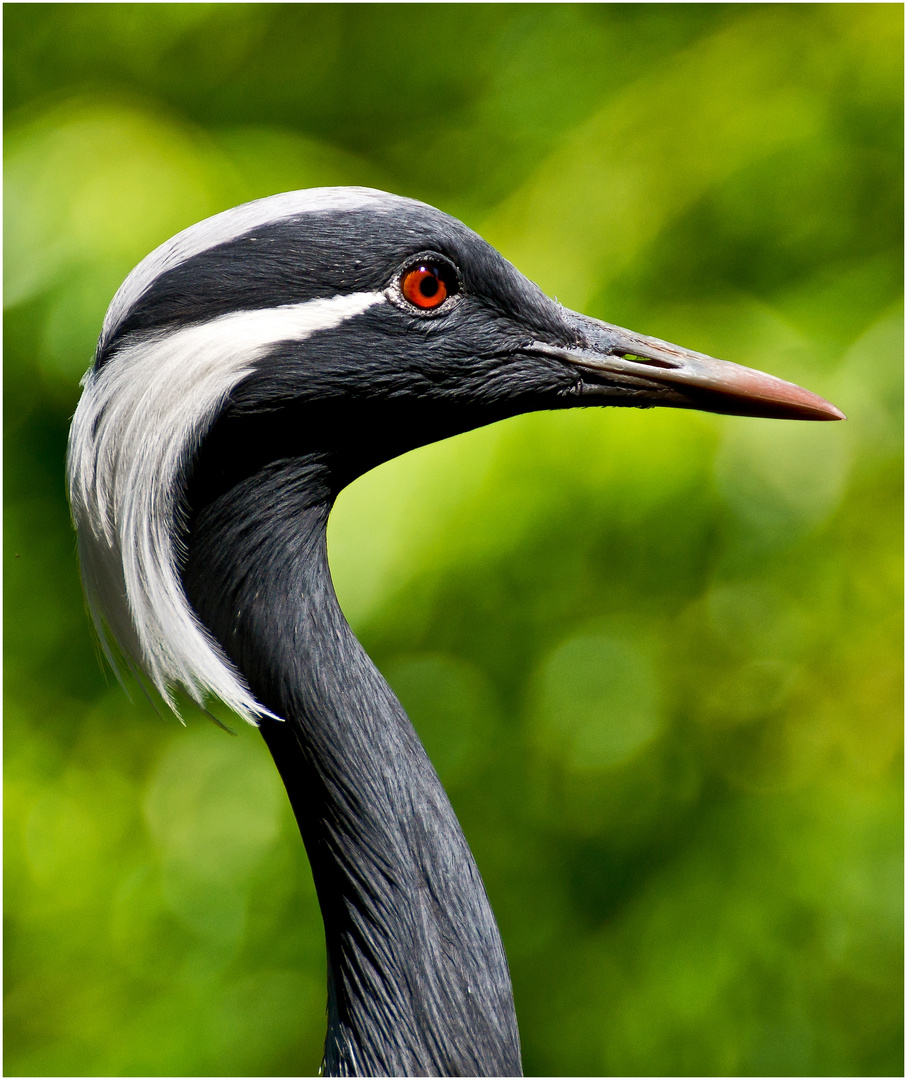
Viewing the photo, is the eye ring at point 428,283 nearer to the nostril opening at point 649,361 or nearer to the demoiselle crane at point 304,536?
the demoiselle crane at point 304,536

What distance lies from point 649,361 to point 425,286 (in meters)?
0.33

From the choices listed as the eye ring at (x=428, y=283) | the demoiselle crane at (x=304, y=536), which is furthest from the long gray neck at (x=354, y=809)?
the eye ring at (x=428, y=283)

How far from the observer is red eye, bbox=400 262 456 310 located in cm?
128

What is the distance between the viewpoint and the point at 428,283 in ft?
4.28

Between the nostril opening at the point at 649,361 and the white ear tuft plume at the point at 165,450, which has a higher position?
the nostril opening at the point at 649,361

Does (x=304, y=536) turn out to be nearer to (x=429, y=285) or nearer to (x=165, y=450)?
(x=165, y=450)

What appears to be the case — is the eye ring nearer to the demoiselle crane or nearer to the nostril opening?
the demoiselle crane

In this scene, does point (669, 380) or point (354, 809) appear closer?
point (354, 809)

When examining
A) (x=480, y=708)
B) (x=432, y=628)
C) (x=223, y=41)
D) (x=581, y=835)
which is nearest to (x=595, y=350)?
(x=432, y=628)

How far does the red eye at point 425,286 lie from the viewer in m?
1.28

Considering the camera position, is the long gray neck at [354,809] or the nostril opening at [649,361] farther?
the nostril opening at [649,361]

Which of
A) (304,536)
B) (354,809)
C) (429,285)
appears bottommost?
(354,809)

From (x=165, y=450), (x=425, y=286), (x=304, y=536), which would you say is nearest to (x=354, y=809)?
(x=304, y=536)

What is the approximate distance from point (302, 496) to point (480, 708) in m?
1.78
